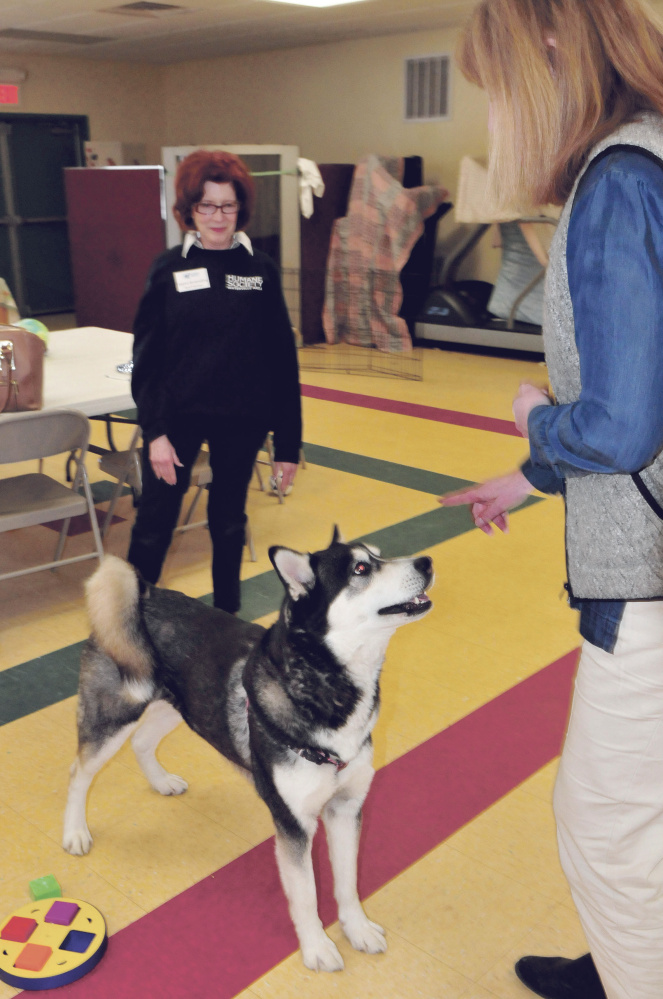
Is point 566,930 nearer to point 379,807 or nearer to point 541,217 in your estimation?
point 379,807

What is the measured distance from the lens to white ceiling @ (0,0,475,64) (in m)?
8.05

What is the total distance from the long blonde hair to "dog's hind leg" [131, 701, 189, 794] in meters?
1.53

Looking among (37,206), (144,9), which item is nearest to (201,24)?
(144,9)

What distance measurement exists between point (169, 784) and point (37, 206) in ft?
34.3

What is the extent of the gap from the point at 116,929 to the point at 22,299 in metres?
10.5

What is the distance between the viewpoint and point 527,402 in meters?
1.25

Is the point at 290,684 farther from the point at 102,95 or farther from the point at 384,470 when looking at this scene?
the point at 102,95

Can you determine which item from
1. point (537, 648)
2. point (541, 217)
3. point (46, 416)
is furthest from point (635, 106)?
point (541, 217)

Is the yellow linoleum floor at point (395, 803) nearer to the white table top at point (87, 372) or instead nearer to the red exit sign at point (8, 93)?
the white table top at point (87, 372)

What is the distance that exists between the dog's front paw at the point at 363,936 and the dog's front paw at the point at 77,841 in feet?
2.25

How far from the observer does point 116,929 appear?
187cm

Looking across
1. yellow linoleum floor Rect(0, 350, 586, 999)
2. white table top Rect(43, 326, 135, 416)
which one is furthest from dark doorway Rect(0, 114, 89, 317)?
yellow linoleum floor Rect(0, 350, 586, 999)

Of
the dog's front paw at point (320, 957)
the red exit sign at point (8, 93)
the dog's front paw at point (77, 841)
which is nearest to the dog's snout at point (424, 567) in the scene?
the dog's front paw at point (320, 957)

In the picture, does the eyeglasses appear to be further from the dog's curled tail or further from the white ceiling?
the white ceiling
